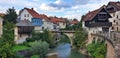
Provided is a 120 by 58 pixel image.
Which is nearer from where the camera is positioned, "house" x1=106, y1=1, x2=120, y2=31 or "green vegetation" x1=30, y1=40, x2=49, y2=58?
"green vegetation" x1=30, y1=40, x2=49, y2=58

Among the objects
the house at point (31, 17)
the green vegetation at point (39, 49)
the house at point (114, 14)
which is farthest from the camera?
the house at point (31, 17)

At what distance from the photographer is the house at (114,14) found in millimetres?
55594

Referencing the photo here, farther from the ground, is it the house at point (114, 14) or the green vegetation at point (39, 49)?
the house at point (114, 14)

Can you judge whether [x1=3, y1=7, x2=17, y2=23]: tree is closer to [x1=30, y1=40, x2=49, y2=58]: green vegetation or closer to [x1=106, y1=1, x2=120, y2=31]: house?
[x1=30, y1=40, x2=49, y2=58]: green vegetation

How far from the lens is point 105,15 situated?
55094 mm

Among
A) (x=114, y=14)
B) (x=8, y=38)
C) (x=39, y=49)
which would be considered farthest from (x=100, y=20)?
(x=8, y=38)

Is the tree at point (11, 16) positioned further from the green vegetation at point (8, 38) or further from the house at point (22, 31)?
the house at point (22, 31)

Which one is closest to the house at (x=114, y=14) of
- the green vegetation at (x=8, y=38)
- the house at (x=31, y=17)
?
the house at (x=31, y=17)

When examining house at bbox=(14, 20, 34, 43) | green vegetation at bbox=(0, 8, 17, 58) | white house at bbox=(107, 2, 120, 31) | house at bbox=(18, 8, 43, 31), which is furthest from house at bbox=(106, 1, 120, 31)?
green vegetation at bbox=(0, 8, 17, 58)

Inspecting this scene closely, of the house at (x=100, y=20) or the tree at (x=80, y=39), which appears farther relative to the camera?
the house at (x=100, y=20)

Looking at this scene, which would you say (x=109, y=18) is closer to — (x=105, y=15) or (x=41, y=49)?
(x=105, y=15)

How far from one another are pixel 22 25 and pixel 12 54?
2826cm

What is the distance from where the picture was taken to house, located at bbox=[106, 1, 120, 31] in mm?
55594

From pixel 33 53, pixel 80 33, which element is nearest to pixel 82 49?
pixel 80 33
